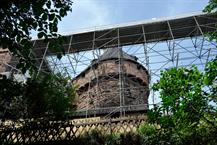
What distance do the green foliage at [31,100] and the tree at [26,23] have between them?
1.23ft

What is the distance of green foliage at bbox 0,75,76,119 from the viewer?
6930 mm

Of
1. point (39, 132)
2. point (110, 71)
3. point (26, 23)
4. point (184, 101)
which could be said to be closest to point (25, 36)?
point (26, 23)

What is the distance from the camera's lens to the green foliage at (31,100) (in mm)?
6930

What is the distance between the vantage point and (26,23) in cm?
699

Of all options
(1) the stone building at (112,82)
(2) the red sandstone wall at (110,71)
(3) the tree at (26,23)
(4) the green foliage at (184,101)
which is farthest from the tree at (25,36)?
(2) the red sandstone wall at (110,71)

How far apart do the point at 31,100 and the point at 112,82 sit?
1510cm

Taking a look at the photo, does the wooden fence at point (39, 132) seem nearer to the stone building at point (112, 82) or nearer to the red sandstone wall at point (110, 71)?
the stone building at point (112, 82)

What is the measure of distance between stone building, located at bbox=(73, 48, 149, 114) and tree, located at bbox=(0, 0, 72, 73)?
12.7 m

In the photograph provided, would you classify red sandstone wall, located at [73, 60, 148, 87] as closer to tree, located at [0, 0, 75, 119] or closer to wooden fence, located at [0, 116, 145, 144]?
wooden fence, located at [0, 116, 145, 144]

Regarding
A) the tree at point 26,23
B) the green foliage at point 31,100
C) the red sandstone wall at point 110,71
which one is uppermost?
the red sandstone wall at point 110,71

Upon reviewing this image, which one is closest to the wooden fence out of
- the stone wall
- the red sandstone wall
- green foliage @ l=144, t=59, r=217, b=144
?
green foliage @ l=144, t=59, r=217, b=144

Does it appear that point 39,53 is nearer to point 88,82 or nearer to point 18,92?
point 88,82

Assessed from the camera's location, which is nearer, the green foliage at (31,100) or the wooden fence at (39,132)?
the green foliage at (31,100)

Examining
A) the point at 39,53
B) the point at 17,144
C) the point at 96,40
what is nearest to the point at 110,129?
the point at 17,144
